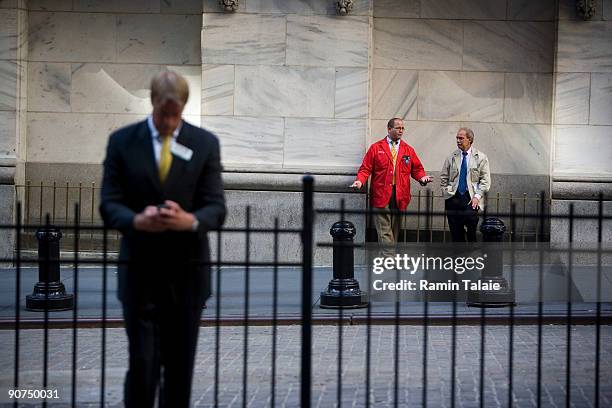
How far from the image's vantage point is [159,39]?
16.8 m

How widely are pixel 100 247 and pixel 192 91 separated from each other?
2.87 m

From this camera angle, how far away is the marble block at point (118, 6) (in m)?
16.7

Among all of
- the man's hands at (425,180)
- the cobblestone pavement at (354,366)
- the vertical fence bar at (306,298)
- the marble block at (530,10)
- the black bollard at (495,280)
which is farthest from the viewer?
the marble block at (530,10)

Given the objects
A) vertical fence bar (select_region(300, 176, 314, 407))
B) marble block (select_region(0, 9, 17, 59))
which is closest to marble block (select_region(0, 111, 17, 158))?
marble block (select_region(0, 9, 17, 59))

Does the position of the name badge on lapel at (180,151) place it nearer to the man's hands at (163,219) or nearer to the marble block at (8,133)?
the man's hands at (163,219)

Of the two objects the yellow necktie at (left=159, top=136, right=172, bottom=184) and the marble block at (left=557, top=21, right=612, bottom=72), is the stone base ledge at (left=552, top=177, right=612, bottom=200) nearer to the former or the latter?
the marble block at (left=557, top=21, right=612, bottom=72)

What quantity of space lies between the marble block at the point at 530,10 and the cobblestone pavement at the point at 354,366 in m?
7.21

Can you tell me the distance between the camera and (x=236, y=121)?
16.0m

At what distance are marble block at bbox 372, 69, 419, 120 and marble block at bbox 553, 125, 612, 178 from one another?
2320mm

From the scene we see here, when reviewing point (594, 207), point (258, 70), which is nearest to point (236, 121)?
point (258, 70)

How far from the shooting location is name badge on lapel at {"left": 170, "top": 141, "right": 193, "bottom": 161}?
5.29 meters

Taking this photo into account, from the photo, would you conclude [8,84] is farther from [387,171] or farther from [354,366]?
[354,366]

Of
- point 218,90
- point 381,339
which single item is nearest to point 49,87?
point 218,90

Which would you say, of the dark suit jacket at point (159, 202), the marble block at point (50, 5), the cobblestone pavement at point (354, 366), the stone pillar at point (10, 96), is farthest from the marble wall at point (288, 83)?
the dark suit jacket at point (159, 202)
